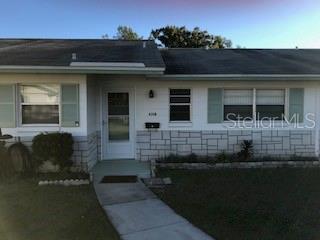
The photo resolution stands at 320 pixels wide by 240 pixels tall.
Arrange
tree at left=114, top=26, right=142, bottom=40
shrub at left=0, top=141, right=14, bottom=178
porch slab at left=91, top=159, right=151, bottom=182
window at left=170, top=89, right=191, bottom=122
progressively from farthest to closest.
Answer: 1. tree at left=114, top=26, right=142, bottom=40
2. window at left=170, top=89, right=191, bottom=122
3. porch slab at left=91, top=159, right=151, bottom=182
4. shrub at left=0, top=141, right=14, bottom=178

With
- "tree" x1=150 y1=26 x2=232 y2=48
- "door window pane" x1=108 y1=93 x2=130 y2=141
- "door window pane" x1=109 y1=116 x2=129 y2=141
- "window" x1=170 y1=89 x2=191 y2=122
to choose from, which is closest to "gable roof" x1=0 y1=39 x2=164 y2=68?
"window" x1=170 y1=89 x2=191 y2=122

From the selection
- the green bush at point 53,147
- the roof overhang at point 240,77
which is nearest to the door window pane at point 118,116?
the roof overhang at point 240,77

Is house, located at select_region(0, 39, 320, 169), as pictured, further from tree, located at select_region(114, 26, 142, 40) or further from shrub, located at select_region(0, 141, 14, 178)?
tree, located at select_region(114, 26, 142, 40)

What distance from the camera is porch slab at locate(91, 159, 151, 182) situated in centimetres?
1050

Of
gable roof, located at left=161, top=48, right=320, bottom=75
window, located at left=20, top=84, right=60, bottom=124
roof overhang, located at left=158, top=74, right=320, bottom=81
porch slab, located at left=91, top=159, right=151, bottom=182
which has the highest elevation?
gable roof, located at left=161, top=48, right=320, bottom=75

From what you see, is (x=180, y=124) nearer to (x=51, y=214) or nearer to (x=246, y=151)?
(x=246, y=151)

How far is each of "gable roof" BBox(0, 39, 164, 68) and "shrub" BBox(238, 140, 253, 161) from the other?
3599 millimetres

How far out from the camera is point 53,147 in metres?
10.2

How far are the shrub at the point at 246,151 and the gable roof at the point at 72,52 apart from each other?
11.8 ft

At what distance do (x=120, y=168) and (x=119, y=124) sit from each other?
181cm

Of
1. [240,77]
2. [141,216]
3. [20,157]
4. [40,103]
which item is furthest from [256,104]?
[20,157]

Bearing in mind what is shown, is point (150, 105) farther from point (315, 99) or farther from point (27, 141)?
point (315, 99)

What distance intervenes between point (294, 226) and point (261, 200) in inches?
61.2

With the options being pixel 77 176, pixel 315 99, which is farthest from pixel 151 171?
pixel 315 99
